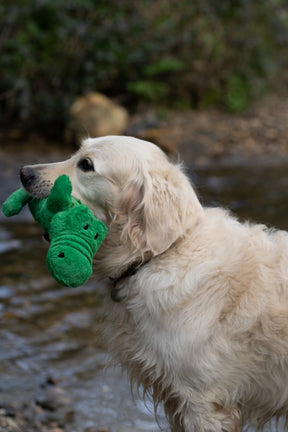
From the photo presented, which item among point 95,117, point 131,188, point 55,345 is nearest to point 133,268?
point 131,188

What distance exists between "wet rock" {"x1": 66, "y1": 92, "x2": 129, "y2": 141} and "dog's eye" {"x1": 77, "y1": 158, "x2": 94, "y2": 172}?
7.85m

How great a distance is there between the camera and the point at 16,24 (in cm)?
1186

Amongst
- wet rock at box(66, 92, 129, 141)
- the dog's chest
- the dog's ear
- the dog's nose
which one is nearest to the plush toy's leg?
the dog's nose

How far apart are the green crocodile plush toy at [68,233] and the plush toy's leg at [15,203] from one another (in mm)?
149

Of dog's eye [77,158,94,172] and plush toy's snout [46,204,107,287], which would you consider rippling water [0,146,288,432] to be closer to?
plush toy's snout [46,204,107,287]

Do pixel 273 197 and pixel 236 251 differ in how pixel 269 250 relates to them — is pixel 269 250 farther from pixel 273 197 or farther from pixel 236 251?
pixel 273 197

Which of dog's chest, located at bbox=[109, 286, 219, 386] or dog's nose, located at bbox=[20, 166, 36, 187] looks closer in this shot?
dog's chest, located at bbox=[109, 286, 219, 386]

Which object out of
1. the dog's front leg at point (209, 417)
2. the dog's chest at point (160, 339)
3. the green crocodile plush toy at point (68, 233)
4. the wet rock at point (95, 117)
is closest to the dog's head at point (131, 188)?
the green crocodile plush toy at point (68, 233)

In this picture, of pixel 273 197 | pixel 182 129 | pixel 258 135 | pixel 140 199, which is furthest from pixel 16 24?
pixel 140 199

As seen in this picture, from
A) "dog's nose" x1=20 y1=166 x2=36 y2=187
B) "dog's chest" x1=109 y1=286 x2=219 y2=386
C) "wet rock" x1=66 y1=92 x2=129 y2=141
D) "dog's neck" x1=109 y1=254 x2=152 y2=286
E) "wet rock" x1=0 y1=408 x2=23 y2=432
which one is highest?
"dog's nose" x1=20 y1=166 x2=36 y2=187

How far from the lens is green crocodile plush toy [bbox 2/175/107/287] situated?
3062mm

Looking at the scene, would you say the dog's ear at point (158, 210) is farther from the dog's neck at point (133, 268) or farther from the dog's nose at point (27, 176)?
the dog's nose at point (27, 176)

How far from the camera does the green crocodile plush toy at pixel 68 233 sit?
3.06m

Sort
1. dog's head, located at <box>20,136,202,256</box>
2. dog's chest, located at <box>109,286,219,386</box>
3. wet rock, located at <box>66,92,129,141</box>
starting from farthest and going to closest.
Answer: wet rock, located at <box>66,92,129,141</box> < dog's head, located at <box>20,136,202,256</box> < dog's chest, located at <box>109,286,219,386</box>
